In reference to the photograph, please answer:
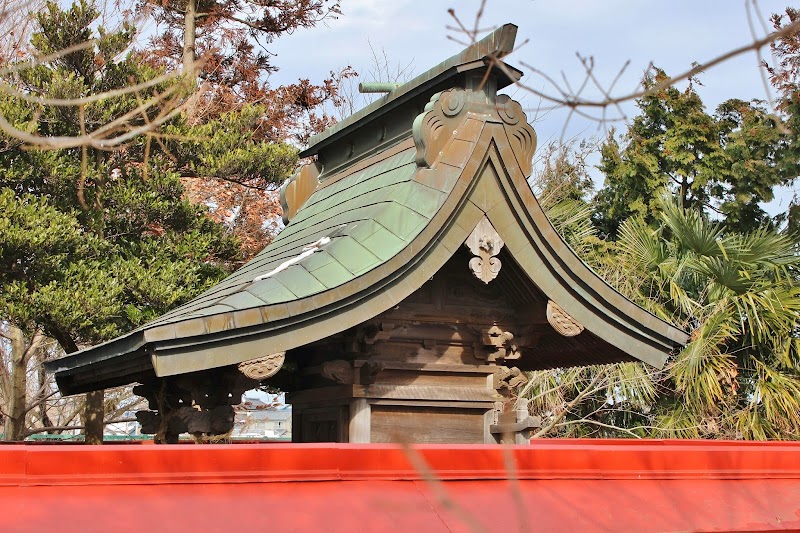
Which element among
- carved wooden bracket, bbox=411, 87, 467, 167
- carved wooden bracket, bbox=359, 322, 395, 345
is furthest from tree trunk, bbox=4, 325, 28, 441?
carved wooden bracket, bbox=411, 87, 467, 167

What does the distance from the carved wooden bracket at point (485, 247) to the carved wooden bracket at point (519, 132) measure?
46 centimetres

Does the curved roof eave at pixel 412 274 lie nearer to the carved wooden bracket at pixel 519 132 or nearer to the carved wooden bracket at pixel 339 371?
the carved wooden bracket at pixel 519 132

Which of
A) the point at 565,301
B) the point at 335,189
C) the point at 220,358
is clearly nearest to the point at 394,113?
the point at 335,189

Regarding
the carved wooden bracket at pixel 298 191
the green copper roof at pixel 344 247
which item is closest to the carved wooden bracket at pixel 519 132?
the green copper roof at pixel 344 247

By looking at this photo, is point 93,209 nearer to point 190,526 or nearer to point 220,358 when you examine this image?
point 220,358

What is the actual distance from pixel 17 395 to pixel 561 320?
1301 cm

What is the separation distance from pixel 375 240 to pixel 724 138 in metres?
14.9

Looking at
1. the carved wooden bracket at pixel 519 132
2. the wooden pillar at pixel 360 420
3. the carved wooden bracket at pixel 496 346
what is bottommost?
the wooden pillar at pixel 360 420

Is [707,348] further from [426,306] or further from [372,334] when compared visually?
[372,334]

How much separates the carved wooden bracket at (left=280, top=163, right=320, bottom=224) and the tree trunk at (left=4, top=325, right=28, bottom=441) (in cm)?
912

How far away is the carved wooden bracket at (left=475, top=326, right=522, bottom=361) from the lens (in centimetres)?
606

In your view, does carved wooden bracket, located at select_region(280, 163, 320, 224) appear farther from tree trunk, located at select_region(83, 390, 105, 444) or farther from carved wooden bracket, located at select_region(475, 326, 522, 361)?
tree trunk, located at select_region(83, 390, 105, 444)

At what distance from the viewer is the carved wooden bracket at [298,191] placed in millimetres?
7945

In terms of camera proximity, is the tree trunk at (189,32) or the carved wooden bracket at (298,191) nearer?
the carved wooden bracket at (298,191)
